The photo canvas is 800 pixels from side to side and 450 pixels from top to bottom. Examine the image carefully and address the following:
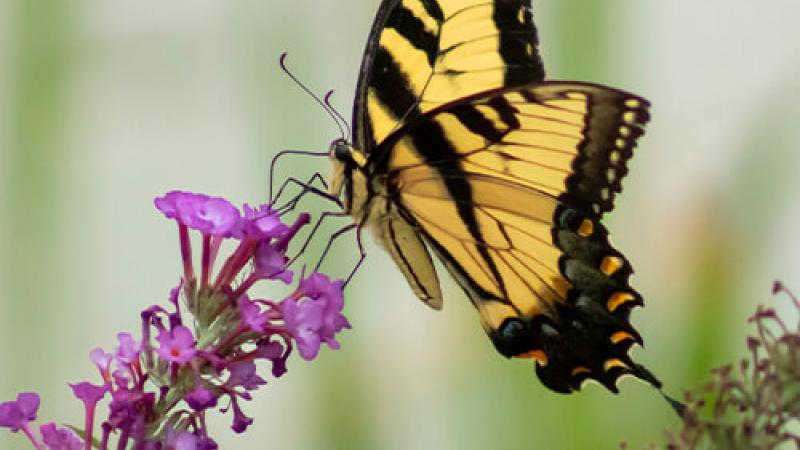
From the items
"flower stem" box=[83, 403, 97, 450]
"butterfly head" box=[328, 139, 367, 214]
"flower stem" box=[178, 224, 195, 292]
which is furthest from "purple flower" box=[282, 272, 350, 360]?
"butterfly head" box=[328, 139, 367, 214]

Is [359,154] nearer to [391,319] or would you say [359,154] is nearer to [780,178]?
[780,178]

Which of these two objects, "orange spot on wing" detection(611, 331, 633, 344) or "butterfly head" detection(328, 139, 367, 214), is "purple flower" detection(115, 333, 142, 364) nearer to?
"butterfly head" detection(328, 139, 367, 214)

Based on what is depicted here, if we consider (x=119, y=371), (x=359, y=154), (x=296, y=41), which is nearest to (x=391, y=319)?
(x=296, y=41)

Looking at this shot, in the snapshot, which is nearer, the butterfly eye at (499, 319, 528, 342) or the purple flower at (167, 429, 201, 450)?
the purple flower at (167, 429, 201, 450)

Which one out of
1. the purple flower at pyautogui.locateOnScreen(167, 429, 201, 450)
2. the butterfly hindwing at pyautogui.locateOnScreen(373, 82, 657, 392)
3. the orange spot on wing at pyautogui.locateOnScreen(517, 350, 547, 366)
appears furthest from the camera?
the orange spot on wing at pyautogui.locateOnScreen(517, 350, 547, 366)

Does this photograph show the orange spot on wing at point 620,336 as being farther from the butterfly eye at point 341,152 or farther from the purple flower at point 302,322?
the purple flower at point 302,322

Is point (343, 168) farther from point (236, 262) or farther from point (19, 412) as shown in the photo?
point (19, 412)
